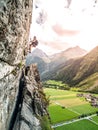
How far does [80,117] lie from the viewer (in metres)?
98.4

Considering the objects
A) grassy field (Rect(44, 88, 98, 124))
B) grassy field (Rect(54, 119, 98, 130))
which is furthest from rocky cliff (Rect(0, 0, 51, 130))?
grassy field (Rect(44, 88, 98, 124))

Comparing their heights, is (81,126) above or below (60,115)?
below

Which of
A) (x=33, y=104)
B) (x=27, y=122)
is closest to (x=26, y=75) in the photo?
(x=33, y=104)

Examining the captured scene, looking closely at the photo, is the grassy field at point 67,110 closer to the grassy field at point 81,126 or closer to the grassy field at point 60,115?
the grassy field at point 60,115

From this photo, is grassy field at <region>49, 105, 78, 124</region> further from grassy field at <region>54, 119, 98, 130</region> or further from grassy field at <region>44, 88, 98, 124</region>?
grassy field at <region>54, 119, 98, 130</region>

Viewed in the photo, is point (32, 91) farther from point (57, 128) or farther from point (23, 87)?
point (57, 128)

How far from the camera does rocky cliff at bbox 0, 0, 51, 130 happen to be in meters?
25.6

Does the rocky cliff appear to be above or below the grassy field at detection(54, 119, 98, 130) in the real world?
above

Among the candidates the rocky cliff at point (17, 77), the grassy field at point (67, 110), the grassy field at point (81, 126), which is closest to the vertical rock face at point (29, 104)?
the rocky cliff at point (17, 77)

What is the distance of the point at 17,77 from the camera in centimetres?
3384

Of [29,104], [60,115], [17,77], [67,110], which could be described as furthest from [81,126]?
[17,77]

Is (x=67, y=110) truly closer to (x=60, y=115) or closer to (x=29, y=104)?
(x=60, y=115)

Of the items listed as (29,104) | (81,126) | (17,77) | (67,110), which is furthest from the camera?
(67,110)

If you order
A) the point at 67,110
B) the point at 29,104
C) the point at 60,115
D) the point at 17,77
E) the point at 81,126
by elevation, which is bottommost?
the point at 81,126
